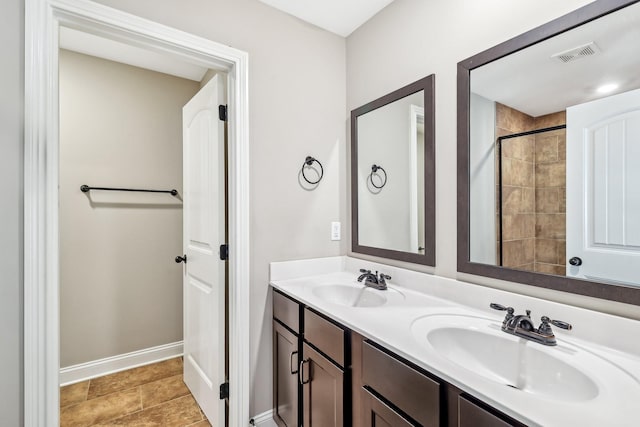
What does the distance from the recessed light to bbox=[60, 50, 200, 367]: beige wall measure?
2765 millimetres

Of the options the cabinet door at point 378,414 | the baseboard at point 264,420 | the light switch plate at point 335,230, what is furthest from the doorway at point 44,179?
the light switch plate at point 335,230

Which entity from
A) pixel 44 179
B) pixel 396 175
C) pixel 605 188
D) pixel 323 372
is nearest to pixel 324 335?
pixel 323 372

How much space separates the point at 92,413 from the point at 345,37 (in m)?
2.95

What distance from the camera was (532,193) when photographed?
1.14 meters

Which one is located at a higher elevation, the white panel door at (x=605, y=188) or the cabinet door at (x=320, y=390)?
the white panel door at (x=605, y=188)

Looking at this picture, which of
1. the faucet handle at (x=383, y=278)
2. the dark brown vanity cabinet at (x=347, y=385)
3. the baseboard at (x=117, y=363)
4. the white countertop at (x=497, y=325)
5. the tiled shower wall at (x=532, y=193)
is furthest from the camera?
the baseboard at (x=117, y=363)

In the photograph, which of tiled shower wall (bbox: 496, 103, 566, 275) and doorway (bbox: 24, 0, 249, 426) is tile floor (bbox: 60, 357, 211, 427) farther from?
Answer: tiled shower wall (bbox: 496, 103, 566, 275)

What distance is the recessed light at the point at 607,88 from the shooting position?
3.12ft

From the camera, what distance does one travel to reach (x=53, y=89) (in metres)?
1.24

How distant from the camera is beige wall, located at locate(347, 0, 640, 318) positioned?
1137 mm

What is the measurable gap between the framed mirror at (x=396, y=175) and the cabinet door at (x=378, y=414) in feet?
2.33

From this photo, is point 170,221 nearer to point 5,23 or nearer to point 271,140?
point 271,140

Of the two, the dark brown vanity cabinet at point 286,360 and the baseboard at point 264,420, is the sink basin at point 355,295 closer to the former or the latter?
the dark brown vanity cabinet at point 286,360

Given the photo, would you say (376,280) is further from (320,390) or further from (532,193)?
(532,193)
